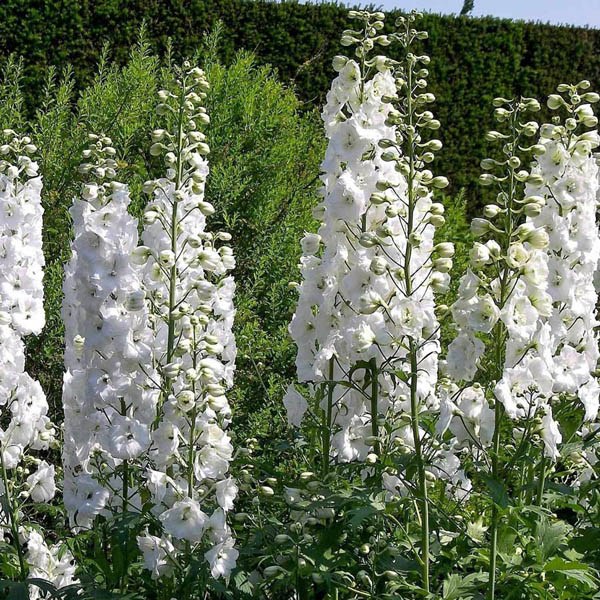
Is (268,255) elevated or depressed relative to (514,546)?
elevated

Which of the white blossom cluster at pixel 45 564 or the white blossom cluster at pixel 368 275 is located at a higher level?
the white blossom cluster at pixel 368 275

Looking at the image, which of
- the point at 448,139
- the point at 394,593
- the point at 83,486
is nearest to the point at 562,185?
the point at 394,593

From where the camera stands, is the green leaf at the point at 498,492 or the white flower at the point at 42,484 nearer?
the green leaf at the point at 498,492

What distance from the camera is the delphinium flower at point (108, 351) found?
2871 millimetres

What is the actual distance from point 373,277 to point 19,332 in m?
1.38

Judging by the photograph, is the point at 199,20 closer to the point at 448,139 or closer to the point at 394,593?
the point at 448,139

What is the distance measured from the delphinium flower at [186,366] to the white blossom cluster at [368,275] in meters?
0.34

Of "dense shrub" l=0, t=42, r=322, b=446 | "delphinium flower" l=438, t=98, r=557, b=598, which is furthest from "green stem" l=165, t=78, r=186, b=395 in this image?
"dense shrub" l=0, t=42, r=322, b=446

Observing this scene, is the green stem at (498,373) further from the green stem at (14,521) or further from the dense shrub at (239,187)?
the dense shrub at (239,187)

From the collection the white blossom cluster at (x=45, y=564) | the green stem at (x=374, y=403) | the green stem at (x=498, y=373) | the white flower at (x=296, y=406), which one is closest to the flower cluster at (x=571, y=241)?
the green stem at (x=498, y=373)

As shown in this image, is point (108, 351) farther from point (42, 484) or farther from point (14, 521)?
point (42, 484)

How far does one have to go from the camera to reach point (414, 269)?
9.88 ft

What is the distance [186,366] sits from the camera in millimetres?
3055

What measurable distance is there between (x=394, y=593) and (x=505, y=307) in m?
0.85
